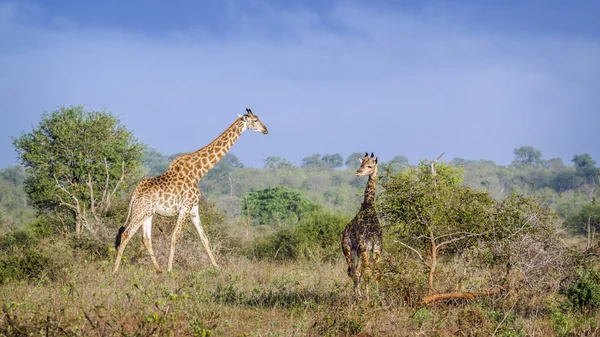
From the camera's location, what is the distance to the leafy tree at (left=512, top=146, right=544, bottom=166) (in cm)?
7856

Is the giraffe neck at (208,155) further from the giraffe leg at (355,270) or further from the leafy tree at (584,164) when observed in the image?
the leafy tree at (584,164)

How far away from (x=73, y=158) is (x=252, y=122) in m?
7.15

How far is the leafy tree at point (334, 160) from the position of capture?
85.1m

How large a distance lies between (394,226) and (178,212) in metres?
5.11

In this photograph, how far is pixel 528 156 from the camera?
8025 cm

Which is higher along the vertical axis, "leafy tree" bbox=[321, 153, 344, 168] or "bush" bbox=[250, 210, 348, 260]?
"leafy tree" bbox=[321, 153, 344, 168]

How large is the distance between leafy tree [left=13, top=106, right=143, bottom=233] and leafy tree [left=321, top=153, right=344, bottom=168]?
6614cm

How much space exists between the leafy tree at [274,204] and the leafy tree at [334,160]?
53.9 m

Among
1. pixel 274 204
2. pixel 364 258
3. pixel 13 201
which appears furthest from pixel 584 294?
pixel 13 201

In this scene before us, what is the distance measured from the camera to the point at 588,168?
54.9m

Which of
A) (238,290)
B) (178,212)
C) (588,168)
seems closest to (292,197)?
(178,212)

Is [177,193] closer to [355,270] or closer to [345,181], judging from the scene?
[355,270]

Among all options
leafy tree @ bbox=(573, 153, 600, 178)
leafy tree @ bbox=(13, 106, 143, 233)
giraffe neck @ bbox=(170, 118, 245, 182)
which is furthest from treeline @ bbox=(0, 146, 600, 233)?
giraffe neck @ bbox=(170, 118, 245, 182)

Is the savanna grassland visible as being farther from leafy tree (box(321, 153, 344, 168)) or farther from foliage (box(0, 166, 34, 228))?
leafy tree (box(321, 153, 344, 168))
